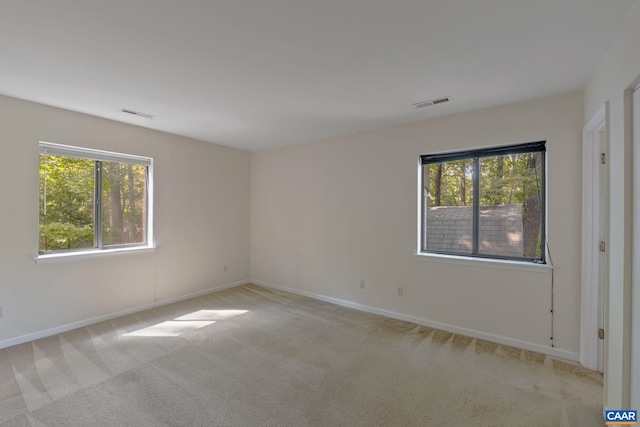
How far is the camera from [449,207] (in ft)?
11.5

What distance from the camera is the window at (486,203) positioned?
2969 millimetres

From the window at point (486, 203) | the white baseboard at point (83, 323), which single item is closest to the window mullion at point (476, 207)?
Answer: the window at point (486, 203)

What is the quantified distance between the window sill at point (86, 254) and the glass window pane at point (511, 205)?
167 inches

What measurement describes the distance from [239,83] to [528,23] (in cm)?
209

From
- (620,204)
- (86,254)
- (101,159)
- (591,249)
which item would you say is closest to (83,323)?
(86,254)

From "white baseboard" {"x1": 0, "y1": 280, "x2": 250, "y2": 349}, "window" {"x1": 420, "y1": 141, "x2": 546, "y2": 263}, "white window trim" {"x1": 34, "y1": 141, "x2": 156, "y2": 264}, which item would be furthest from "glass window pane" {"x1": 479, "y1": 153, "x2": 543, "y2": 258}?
"white window trim" {"x1": 34, "y1": 141, "x2": 156, "y2": 264}

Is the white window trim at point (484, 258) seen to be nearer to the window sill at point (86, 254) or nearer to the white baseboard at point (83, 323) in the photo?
the white baseboard at point (83, 323)

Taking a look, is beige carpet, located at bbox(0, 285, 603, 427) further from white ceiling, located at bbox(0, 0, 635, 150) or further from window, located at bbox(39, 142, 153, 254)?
white ceiling, located at bbox(0, 0, 635, 150)

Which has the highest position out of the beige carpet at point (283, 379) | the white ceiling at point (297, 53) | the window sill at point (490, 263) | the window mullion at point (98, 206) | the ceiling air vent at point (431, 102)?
the ceiling air vent at point (431, 102)

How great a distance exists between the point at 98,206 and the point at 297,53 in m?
3.16

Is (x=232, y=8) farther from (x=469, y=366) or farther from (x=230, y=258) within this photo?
(x=230, y=258)

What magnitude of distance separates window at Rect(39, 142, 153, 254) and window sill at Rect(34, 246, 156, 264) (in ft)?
0.28

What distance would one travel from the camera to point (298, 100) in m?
2.91

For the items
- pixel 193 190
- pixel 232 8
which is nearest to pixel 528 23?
pixel 232 8
